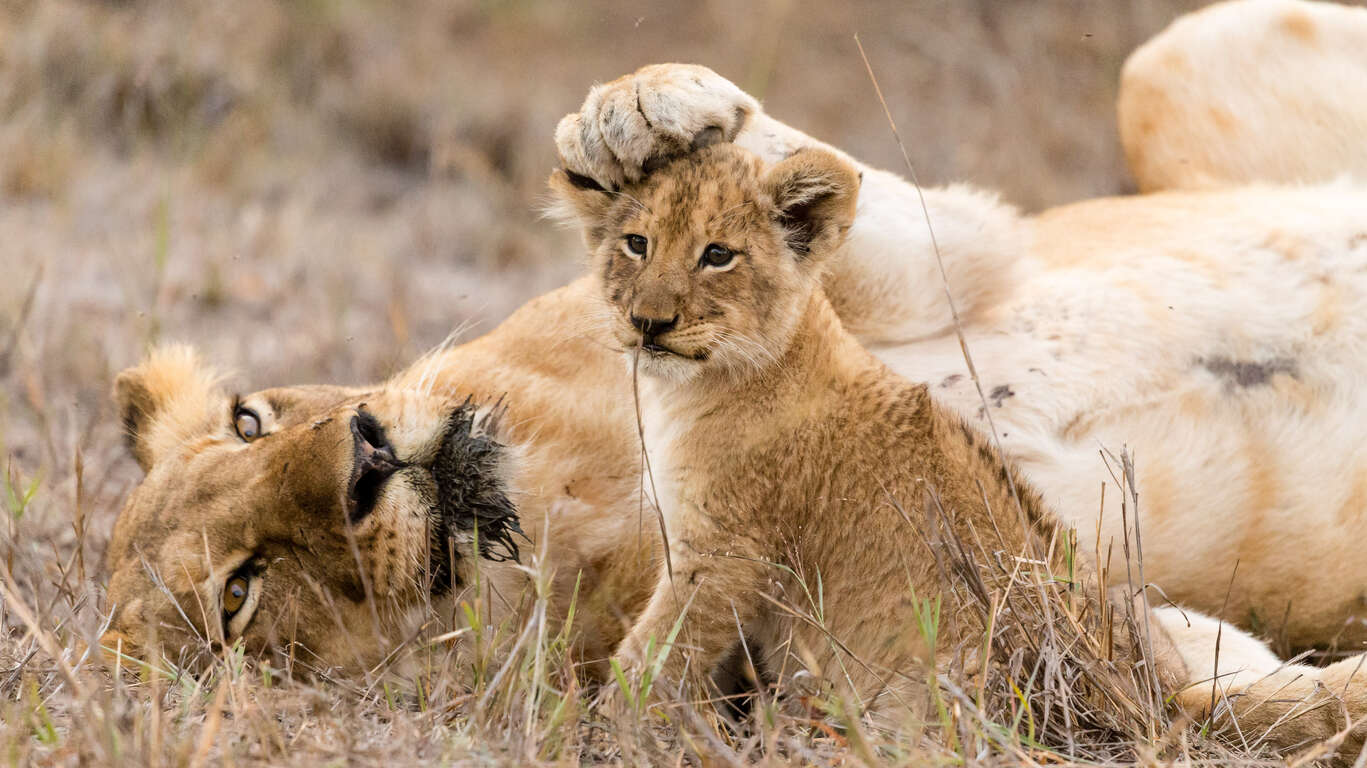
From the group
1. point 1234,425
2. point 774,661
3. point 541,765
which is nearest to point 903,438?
point 774,661

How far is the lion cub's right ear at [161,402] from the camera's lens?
2816 millimetres

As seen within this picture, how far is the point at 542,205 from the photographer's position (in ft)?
8.10

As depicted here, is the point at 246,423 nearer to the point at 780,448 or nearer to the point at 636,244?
the point at 636,244

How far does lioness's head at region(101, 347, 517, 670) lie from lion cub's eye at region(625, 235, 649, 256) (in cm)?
46

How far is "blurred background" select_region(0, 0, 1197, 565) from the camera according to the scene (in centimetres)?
440

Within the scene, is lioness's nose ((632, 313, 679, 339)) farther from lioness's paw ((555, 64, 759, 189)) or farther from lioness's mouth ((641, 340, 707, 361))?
lioness's paw ((555, 64, 759, 189))

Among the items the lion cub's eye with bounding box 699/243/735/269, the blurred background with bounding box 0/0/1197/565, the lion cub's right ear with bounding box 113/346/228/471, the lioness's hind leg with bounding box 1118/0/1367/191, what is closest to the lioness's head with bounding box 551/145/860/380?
the lion cub's eye with bounding box 699/243/735/269

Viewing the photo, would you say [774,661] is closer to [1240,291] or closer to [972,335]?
[972,335]

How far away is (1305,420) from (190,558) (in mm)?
2164

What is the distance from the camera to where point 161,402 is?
2.88 meters

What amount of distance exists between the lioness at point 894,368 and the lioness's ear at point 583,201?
0.12 feet

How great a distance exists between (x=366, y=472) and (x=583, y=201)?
588 millimetres

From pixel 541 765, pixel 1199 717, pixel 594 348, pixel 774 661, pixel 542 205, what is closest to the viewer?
pixel 541 765

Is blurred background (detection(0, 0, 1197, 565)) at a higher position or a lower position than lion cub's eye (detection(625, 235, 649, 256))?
lower
